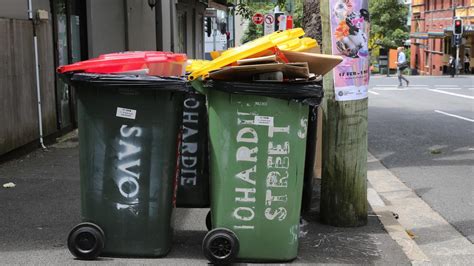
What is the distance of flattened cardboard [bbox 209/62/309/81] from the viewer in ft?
14.0

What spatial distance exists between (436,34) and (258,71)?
51.1 m

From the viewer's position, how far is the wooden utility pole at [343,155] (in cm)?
560

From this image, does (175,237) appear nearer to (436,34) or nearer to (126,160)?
(126,160)

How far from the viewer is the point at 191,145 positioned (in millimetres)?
5098

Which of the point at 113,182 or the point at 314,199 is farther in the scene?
the point at 314,199

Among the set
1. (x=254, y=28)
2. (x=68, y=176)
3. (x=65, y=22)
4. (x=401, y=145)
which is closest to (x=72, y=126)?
(x=65, y=22)

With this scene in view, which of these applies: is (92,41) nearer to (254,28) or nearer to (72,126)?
(72,126)

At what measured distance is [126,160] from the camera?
174 inches

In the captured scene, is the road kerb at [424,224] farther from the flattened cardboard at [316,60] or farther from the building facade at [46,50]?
the building facade at [46,50]

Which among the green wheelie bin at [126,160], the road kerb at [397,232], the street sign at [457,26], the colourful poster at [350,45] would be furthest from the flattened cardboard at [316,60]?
the street sign at [457,26]

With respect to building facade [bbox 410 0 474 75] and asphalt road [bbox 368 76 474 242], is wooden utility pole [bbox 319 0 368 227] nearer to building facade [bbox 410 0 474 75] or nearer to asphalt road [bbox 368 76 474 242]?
asphalt road [bbox 368 76 474 242]

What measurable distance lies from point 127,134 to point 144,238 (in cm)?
76

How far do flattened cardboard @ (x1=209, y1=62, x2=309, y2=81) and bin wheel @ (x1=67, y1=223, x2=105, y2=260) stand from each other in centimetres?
135

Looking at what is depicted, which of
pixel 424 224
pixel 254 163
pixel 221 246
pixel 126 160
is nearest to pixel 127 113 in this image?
pixel 126 160
